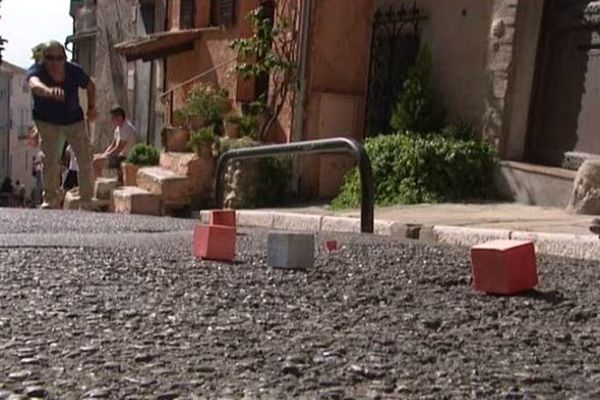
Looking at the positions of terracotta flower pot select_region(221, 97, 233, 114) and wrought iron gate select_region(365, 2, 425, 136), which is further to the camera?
terracotta flower pot select_region(221, 97, 233, 114)

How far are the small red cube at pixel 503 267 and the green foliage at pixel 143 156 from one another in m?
11.9

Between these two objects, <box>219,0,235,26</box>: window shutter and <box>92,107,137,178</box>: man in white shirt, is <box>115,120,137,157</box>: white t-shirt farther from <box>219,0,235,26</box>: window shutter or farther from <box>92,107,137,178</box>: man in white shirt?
<box>219,0,235,26</box>: window shutter

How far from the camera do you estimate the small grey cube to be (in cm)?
413

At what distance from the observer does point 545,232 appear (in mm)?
6352

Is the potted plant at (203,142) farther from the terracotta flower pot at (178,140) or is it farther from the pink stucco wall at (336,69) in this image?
the pink stucco wall at (336,69)

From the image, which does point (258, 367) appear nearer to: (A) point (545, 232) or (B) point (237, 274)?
(B) point (237, 274)

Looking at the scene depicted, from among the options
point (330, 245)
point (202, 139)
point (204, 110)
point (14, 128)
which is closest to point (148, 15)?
point (204, 110)

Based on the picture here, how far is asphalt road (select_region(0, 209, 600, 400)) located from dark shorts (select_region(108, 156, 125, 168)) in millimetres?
9577

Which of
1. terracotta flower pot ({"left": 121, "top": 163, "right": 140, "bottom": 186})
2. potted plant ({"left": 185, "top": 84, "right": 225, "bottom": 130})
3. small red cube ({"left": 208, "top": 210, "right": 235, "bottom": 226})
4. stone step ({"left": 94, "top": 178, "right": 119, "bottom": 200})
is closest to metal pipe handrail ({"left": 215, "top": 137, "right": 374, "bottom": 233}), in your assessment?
small red cube ({"left": 208, "top": 210, "right": 235, "bottom": 226})

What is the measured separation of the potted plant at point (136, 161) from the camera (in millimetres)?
14930

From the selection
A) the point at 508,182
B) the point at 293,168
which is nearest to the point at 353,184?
the point at 293,168

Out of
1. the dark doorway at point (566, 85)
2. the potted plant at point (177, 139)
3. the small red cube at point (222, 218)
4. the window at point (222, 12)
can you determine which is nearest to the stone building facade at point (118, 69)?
the window at point (222, 12)

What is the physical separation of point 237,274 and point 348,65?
9.25 meters

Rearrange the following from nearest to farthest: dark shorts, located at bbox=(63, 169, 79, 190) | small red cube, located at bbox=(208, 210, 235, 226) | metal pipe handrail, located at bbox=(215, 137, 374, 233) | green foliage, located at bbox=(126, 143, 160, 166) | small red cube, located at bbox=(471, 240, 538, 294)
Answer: small red cube, located at bbox=(471, 240, 538, 294) < small red cube, located at bbox=(208, 210, 235, 226) < metal pipe handrail, located at bbox=(215, 137, 374, 233) < dark shorts, located at bbox=(63, 169, 79, 190) < green foliage, located at bbox=(126, 143, 160, 166)
